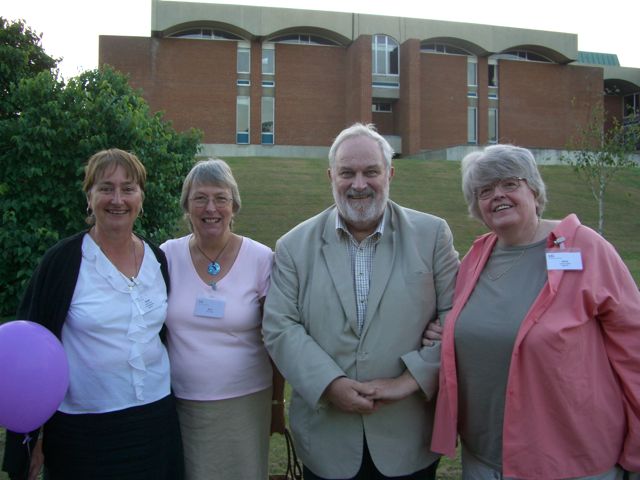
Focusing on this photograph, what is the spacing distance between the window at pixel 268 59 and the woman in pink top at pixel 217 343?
3464 cm

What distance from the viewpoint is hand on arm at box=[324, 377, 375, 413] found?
8.87 ft

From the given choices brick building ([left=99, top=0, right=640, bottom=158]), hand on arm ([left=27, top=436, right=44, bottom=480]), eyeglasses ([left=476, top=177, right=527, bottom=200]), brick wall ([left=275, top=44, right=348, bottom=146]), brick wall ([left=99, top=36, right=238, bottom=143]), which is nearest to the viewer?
eyeglasses ([left=476, top=177, right=527, bottom=200])

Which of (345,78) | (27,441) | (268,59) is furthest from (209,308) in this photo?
(345,78)

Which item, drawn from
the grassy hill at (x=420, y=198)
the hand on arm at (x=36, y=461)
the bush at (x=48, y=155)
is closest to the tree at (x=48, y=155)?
→ the bush at (x=48, y=155)

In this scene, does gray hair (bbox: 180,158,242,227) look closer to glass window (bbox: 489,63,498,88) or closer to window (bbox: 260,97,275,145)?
window (bbox: 260,97,275,145)

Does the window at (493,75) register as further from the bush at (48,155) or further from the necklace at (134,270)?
the necklace at (134,270)

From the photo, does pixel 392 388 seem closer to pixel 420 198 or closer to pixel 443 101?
pixel 420 198

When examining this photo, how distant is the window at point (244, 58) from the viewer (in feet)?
117

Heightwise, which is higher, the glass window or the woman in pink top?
the glass window

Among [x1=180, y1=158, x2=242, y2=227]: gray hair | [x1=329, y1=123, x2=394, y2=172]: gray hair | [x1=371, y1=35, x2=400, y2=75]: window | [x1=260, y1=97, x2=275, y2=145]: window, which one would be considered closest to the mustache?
[x1=329, y1=123, x2=394, y2=172]: gray hair

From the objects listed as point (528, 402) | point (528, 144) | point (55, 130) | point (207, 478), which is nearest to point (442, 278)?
point (528, 402)

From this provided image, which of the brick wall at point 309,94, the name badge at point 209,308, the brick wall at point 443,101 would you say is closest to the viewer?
the name badge at point 209,308

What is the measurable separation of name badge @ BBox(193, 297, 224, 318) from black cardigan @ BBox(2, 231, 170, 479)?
625 mm

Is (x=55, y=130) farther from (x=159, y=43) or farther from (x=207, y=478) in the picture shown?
(x=159, y=43)
